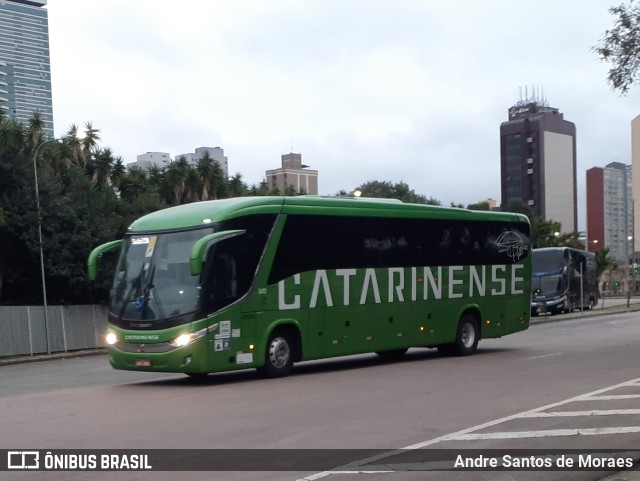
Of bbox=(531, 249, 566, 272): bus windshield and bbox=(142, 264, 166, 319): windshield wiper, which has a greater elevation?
bbox=(142, 264, 166, 319): windshield wiper

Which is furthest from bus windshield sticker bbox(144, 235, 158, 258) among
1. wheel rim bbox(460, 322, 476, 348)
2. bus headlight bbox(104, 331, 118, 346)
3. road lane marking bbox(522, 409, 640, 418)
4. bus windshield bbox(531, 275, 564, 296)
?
bus windshield bbox(531, 275, 564, 296)

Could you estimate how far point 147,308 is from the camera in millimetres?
17031

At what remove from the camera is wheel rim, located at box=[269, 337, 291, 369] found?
18.1m

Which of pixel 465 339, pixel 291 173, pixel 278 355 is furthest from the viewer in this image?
pixel 291 173

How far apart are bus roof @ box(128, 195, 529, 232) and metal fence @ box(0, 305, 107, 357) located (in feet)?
60.9

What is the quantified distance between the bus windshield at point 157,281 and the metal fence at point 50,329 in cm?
1895

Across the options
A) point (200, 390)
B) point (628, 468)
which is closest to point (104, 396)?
point (200, 390)

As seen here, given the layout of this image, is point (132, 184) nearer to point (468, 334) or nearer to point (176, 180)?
point (176, 180)

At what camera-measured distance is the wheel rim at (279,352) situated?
18.1m

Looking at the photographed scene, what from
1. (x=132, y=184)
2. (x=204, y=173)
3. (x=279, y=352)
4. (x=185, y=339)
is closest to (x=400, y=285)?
(x=279, y=352)

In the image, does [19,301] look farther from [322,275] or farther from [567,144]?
[567,144]

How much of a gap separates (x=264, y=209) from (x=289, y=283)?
156 centimetres

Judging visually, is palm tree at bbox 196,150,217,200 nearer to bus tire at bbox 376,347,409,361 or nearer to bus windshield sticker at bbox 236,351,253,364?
bus tire at bbox 376,347,409,361

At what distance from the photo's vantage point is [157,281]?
674 inches
